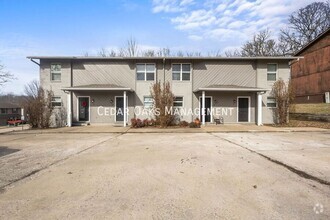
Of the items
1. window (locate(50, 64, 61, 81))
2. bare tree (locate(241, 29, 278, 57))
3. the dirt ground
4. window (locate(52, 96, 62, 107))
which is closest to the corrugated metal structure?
bare tree (locate(241, 29, 278, 57))

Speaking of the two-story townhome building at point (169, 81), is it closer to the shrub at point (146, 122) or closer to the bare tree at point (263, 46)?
Answer: the shrub at point (146, 122)

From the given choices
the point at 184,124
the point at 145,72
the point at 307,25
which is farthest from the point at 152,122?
Result: the point at 307,25

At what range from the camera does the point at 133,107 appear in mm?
17000

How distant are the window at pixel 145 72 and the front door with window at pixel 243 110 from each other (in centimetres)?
708

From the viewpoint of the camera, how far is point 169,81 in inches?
672

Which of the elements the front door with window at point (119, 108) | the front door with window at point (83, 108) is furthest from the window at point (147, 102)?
the front door with window at point (83, 108)

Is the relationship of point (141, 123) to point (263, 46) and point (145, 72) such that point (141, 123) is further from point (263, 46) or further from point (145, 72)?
point (263, 46)

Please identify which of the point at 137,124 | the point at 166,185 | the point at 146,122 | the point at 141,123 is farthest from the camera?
the point at 146,122

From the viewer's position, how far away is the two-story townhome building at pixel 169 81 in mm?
16875

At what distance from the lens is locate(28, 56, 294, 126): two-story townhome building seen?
55.4 ft

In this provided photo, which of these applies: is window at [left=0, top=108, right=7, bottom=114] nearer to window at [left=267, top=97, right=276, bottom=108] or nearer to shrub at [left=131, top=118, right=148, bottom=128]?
shrub at [left=131, top=118, right=148, bottom=128]

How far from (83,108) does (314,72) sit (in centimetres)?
2434

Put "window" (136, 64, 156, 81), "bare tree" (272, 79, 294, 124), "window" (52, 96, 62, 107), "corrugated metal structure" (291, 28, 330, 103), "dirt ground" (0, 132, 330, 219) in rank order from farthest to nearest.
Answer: "corrugated metal structure" (291, 28, 330, 103) < "window" (136, 64, 156, 81) < "window" (52, 96, 62, 107) < "bare tree" (272, 79, 294, 124) < "dirt ground" (0, 132, 330, 219)

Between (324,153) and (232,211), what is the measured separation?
5.54m
